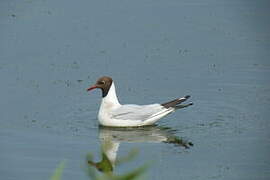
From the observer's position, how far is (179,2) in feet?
46.2

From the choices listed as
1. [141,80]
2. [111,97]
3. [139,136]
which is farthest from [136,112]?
[141,80]

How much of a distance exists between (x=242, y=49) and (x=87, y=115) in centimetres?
363

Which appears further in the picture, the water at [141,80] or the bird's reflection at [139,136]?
the bird's reflection at [139,136]

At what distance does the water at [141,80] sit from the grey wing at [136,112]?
193 millimetres

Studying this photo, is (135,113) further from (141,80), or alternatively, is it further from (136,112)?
(141,80)

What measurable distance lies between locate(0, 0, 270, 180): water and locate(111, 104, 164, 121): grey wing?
193 millimetres

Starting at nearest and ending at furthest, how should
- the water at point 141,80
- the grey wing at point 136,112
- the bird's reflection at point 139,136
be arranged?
the water at point 141,80, the bird's reflection at point 139,136, the grey wing at point 136,112

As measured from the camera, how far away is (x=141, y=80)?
10406 mm

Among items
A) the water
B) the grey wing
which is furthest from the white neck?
the water

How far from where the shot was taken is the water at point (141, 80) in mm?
7727

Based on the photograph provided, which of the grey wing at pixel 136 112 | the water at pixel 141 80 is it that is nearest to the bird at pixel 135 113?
the grey wing at pixel 136 112

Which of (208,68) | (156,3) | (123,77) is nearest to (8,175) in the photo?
(123,77)

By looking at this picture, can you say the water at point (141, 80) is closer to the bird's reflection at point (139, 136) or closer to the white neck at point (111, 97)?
the bird's reflection at point (139, 136)

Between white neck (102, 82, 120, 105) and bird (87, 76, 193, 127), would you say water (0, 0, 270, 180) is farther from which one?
white neck (102, 82, 120, 105)
